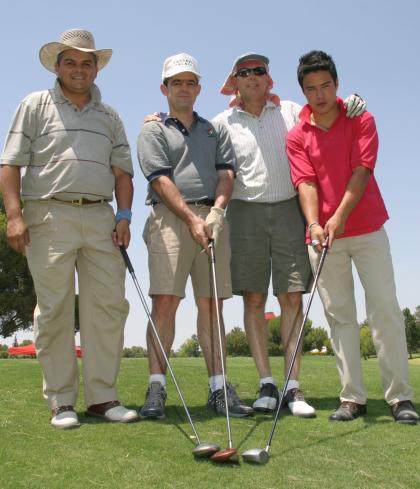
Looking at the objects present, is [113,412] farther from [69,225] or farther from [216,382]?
[69,225]

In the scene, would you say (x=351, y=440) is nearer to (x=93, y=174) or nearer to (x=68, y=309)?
(x=68, y=309)

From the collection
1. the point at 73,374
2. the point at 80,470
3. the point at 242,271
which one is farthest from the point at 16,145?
the point at 80,470

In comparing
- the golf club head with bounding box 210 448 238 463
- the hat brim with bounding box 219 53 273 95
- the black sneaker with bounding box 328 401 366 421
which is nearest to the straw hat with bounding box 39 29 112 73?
the hat brim with bounding box 219 53 273 95

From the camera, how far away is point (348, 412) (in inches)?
176

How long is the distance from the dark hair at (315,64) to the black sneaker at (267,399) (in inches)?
90.0

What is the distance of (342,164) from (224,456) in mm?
2379

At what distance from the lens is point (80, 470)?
3.14m

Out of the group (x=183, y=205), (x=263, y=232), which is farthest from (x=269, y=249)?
(x=183, y=205)

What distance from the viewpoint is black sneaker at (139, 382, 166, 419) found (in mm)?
4375

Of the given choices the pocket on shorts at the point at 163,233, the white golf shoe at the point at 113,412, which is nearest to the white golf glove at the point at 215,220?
the pocket on shorts at the point at 163,233

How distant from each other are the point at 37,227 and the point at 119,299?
76cm

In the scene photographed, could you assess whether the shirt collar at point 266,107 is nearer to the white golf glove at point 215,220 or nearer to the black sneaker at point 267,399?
the white golf glove at point 215,220

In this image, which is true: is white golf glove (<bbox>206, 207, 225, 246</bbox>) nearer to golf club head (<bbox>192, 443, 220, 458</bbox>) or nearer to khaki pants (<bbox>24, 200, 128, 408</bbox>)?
khaki pants (<bbox>24, 200, 128, 408</bbox>)

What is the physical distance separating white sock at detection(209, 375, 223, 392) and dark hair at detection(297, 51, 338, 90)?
88.0 inches
